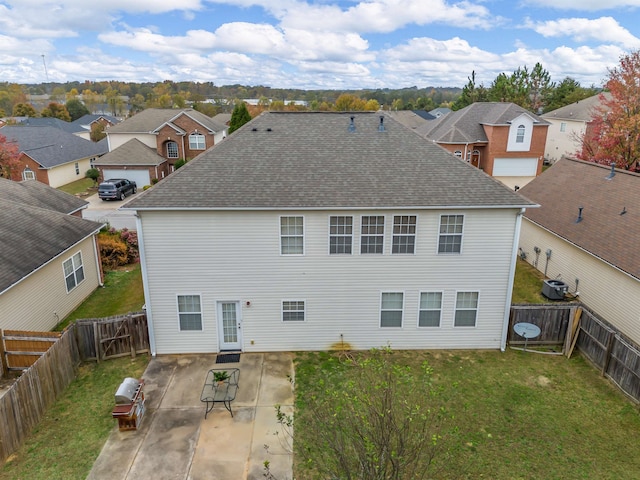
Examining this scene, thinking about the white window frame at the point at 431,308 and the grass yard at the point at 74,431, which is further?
the white window frame at the point at 431,308

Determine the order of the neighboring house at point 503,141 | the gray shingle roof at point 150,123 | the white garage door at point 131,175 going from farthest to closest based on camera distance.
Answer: the gray shingle roof at point 150,123, the white garage door at point 131,175, the neighboring house at point 503,141

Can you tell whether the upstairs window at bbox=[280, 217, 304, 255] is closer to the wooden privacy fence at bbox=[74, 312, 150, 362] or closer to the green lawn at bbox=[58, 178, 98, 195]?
the wooden privacy fence at bbox=[74, 312, 150, 362]

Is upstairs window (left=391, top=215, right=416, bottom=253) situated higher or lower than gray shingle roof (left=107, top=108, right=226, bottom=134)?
lower

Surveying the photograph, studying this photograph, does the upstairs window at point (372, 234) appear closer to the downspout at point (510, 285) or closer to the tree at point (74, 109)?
the downspout at point (510, 285)

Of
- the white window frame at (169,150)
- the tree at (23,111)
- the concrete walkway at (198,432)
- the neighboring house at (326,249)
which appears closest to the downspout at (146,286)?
the neighboring house at (326,249)

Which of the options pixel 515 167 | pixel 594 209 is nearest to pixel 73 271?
pixel 594 209

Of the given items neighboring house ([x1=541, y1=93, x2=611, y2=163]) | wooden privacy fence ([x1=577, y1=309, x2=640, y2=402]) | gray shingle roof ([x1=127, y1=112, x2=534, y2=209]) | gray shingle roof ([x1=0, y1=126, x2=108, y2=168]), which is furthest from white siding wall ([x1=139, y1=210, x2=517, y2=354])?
neighboring house ([x1=541, y1=93, x2=611, y2=163])

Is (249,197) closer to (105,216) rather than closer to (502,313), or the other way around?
(502,313)
